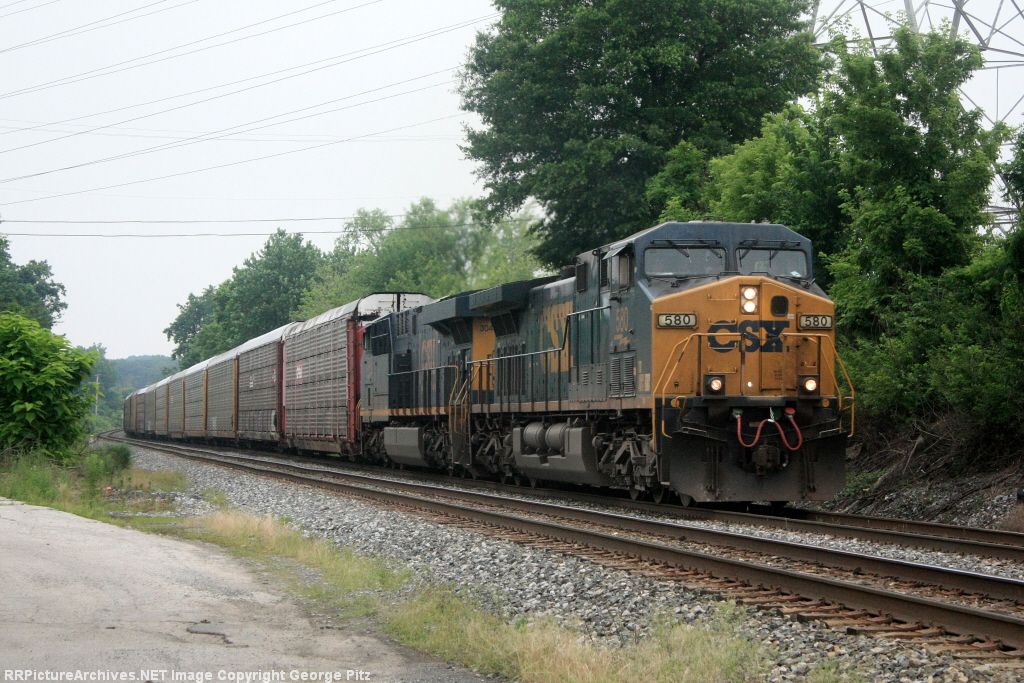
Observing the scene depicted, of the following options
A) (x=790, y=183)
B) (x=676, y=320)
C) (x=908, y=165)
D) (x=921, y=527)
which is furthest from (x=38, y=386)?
(x=908, y=165)

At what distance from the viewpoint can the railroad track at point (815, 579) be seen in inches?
266

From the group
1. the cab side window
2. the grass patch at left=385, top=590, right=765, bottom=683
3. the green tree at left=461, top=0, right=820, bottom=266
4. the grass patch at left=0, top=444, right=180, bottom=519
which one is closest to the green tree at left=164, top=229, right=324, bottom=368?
the green tree at left=461, top=0, right=820, bottom=266

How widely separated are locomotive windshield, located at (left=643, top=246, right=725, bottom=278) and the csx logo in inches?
36.2

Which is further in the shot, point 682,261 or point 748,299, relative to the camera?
point 682,261

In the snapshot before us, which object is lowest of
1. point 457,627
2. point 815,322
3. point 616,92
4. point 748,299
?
point 457,627

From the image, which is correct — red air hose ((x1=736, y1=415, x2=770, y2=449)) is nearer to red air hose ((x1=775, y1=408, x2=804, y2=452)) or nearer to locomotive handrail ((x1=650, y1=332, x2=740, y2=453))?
red air hose ((x1=775, y1=408, x2=804, y2=452))

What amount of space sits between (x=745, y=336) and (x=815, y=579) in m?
5.84

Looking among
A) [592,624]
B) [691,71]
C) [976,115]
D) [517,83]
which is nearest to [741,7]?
[691,71]

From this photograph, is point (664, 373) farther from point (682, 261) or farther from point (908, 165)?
point (908, 165)

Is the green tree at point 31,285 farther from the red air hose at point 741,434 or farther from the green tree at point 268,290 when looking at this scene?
the red air hose at point 741,434

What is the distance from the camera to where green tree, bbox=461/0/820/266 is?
28.3m

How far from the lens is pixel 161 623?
291 inches

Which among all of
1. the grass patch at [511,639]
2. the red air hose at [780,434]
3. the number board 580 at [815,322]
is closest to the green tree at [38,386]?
the grass patch at [511,639]

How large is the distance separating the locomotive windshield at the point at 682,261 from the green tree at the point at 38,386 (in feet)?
37.4
